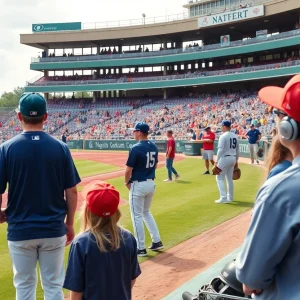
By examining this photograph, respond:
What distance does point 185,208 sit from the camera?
35.6 feet

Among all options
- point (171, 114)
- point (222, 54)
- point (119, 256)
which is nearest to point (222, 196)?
point (119, 256)

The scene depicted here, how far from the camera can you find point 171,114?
46844 millimetres

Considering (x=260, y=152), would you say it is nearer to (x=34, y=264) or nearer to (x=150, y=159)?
(x=150, y=159)

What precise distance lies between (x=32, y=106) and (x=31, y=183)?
69cm

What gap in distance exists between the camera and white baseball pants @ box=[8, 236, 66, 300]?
399 centimetres

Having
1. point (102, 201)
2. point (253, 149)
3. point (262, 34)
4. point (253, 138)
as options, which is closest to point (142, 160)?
point (102, 201)

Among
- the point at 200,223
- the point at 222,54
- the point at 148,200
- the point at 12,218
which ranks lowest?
the point at 200,223

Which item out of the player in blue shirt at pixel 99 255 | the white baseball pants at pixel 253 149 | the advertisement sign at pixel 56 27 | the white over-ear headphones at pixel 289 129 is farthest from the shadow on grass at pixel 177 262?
the advertisement sign at pixel 56 27

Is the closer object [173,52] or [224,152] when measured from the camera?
[224,152]

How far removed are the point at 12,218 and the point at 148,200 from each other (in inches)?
145

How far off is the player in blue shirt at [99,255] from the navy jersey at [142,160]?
374 centimetres

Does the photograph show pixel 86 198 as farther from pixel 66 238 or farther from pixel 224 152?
pixel 224 152

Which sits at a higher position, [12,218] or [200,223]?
[12,218]

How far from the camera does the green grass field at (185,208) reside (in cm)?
805
